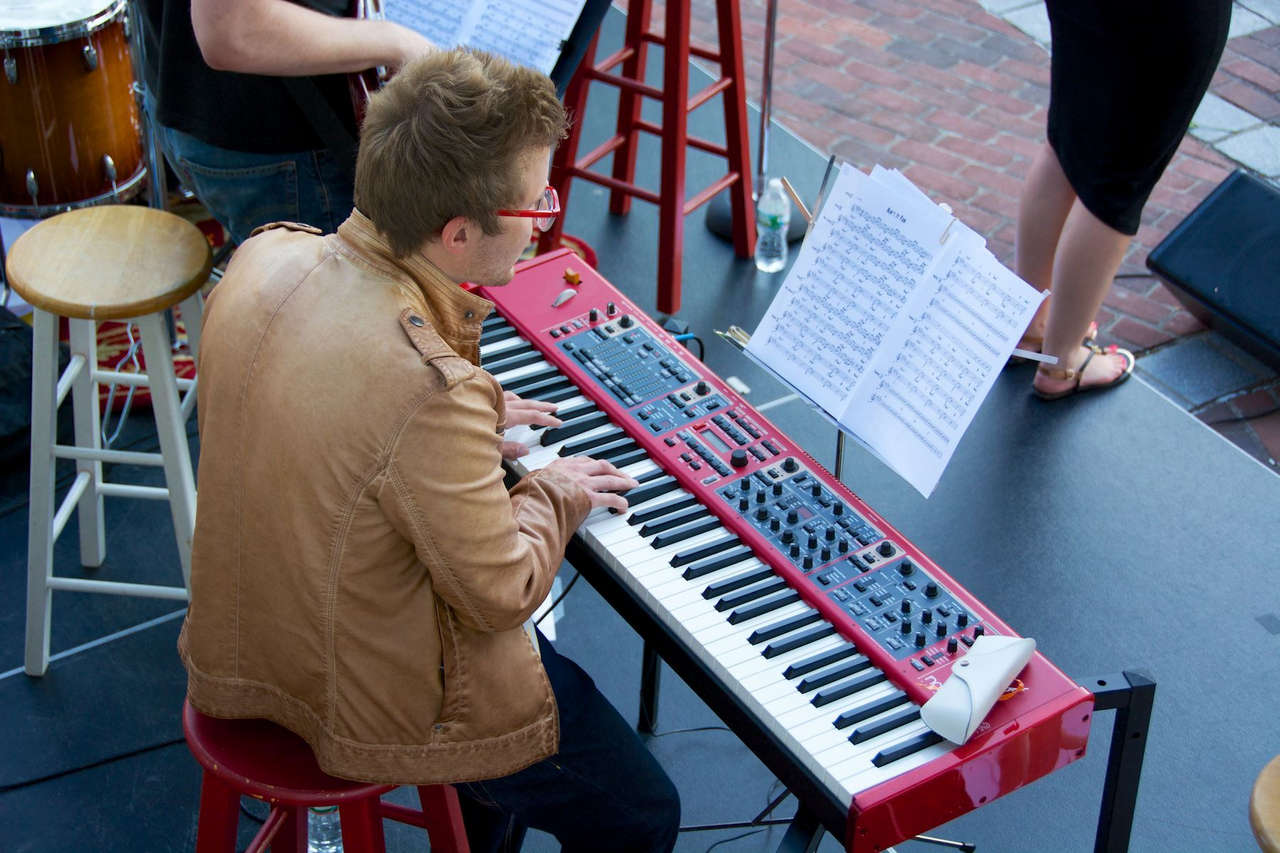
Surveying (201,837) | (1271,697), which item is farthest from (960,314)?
(1271,697)

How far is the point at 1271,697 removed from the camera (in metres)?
2.91

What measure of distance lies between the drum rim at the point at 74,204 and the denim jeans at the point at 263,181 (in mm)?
1083

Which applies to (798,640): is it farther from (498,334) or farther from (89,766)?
(89,766)

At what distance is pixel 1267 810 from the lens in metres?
1.99

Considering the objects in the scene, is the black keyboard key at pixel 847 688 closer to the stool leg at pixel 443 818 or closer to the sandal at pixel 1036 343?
the stool leg at pixel 443 818

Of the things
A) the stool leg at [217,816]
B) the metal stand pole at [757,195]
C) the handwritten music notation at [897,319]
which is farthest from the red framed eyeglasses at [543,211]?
the metal stand pole at [757,195]

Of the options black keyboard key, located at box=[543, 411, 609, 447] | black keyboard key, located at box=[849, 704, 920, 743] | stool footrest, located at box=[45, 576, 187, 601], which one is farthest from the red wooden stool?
black keyboard key, located at box=[849, 704, 920, 743]

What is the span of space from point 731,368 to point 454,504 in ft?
7.23

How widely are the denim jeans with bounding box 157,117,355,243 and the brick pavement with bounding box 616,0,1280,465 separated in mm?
2414

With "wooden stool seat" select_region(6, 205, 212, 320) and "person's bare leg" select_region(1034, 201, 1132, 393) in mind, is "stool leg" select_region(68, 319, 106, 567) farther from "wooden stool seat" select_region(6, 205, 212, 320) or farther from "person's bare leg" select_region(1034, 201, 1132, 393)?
"person's bare leg" select_region(1034, 201, 1132, 393)

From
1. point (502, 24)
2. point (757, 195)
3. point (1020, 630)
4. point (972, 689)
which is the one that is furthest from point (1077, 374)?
point (972, 689)

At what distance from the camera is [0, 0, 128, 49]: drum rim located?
338cm

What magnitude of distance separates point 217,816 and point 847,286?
1.21 metres

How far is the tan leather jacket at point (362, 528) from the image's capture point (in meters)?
1.64
